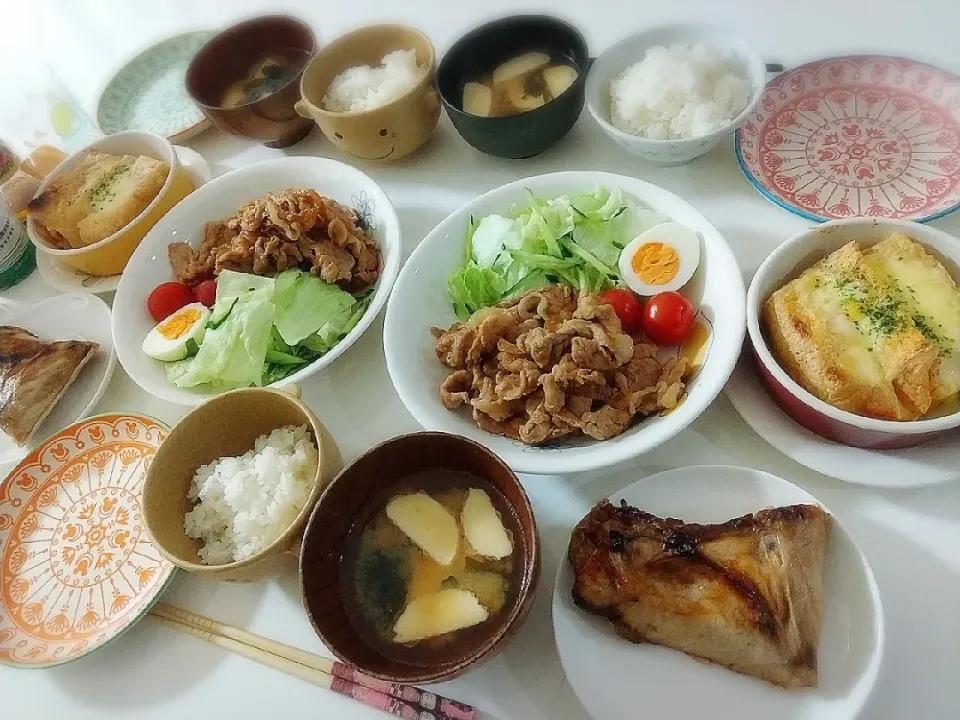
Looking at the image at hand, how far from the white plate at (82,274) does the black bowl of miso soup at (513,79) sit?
92 centimetres

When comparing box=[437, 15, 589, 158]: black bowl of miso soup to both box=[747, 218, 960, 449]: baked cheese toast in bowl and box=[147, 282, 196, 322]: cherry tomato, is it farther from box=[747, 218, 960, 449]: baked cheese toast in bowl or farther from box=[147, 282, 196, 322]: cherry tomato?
box=[147, 282, 196, 322]: cherry tomato

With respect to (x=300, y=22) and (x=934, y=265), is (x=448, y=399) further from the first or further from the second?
(x=300, y=22)

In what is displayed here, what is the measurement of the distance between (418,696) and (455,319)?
91 cm

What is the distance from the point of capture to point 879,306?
1.44m

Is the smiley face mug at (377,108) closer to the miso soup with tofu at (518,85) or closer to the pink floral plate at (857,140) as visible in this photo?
the miso soup with tofu at (518,85)

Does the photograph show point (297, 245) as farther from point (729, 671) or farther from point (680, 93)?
point (729, 671)

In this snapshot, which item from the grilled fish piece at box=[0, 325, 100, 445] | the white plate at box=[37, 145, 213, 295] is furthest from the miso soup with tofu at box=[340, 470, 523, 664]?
the white plate at box=[37, 145, 213, 295]

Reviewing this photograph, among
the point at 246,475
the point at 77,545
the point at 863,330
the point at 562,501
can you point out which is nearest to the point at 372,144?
the point at 246,475

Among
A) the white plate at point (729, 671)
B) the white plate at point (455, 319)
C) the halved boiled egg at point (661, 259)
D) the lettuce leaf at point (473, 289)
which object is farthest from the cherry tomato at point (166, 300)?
the white plate at point (729, 671)

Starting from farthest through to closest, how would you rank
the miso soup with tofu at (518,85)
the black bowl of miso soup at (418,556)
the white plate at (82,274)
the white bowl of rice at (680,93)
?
the white plate at (82,274), the miso soup with tofu at (518,85), the white bowl of rice at (680,93), the black bowl of miso soup at (418,556)

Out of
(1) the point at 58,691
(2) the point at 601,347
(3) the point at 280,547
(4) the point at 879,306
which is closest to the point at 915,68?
(4) the point at 879,306

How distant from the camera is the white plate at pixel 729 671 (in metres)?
1.17

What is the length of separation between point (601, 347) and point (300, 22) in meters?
1.73

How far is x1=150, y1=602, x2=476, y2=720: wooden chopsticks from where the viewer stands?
4.44 ft
